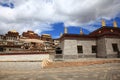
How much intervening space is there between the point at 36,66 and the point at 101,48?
46.3 feet

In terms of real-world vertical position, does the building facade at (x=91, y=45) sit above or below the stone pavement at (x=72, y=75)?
above

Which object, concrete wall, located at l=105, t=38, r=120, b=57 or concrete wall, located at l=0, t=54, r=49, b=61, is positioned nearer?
concrete wall, located at l=0, t=54, r=49, b=61

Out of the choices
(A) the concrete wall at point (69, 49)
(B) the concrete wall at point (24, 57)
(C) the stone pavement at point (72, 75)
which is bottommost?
(C) the stone pavement at point (72, 75)

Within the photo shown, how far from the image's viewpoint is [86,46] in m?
25.2

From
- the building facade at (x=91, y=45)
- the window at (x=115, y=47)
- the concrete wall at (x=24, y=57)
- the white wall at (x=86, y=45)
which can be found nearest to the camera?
the concrete wall at (x=24, y=57)

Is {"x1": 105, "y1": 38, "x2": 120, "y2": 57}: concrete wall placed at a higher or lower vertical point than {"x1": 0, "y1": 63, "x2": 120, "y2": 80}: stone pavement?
higher

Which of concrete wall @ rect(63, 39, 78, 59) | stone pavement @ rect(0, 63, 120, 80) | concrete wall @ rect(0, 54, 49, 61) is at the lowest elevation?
stone pavement @ rect(0, 63, 120, 80)

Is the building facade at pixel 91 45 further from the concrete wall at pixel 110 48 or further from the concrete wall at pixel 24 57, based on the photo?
the concrete wall at pixel 24 57

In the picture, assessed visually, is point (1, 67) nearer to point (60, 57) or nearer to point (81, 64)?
point (60, 57)

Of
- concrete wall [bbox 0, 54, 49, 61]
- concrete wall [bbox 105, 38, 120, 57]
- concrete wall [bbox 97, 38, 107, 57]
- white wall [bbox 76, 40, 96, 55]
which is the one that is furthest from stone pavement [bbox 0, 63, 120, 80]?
white wall [bbox 76, 40, 96, 55]

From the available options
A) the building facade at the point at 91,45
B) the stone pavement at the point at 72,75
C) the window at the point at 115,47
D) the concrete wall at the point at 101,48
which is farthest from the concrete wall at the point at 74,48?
the stone pavement at the point at 72,75

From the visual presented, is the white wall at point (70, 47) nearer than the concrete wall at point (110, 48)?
No

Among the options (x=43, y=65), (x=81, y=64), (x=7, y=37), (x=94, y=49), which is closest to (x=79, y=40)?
(x=94, y=49)

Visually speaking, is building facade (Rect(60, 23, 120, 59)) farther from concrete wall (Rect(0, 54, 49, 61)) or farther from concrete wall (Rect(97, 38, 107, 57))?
concrete wall (Rect(0, 54, 49, 61))
